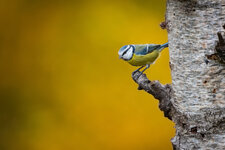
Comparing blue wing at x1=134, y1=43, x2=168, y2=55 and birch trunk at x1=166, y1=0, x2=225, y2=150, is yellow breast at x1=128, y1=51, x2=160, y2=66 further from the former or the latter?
birch trunk at x1=166, y1=0, x2=225, y2=150

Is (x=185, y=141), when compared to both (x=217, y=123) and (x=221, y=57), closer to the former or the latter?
(x=217, y=123)

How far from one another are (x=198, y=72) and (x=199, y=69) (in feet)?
0.04

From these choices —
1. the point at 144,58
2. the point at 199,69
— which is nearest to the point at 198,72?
the point at 199,69

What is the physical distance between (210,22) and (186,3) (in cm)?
10

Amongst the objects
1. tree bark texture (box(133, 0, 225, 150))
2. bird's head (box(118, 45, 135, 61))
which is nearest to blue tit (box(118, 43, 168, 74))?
bird's head (box(118, 45, 135, 61))

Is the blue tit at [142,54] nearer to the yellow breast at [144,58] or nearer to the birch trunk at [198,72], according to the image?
the yellow breast at [144,58]

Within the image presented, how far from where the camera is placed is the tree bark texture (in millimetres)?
1055

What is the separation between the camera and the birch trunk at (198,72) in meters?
1.06

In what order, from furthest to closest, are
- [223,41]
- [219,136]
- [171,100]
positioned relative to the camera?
[171,100]
[219,136]
[223,41]

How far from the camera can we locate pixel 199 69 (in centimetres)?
111

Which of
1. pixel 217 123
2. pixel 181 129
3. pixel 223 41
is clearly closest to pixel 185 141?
pixel 181 129

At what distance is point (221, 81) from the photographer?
1093mm

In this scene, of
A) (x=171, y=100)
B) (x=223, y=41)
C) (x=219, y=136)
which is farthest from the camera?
(x=171, y=100)

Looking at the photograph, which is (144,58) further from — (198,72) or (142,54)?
(198,72)
